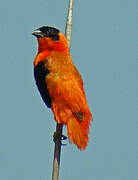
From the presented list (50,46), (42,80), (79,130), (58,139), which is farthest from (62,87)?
(50,46)

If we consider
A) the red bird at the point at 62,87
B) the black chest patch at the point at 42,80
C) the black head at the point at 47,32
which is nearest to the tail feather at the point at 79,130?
the red bird at the point at 62,87

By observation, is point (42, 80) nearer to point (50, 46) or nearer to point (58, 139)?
point (50, 46)

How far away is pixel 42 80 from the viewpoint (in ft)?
25.9

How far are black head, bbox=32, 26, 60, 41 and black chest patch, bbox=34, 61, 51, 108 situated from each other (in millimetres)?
505

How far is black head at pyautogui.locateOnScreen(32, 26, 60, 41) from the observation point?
8.23 meters

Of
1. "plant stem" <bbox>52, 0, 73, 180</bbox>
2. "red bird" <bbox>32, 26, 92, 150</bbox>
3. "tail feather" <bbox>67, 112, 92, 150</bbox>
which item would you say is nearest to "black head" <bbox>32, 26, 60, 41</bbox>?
"red bird" <bbox>32, 26, 92, 150</bbox>

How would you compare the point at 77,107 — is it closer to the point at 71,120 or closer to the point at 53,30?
the point at 71,120

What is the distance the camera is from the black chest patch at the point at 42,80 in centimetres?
780

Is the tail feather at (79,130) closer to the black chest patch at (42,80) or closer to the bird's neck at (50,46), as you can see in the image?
the black chest patch at (42,80)

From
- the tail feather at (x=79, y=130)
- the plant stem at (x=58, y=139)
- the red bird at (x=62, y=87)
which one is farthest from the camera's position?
the red bird at (x=62, y=87)

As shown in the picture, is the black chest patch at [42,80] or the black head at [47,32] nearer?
the black chest patch at [42,80]

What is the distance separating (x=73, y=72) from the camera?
7.69 meters

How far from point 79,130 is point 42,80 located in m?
1.06

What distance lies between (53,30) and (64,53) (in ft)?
1.42
